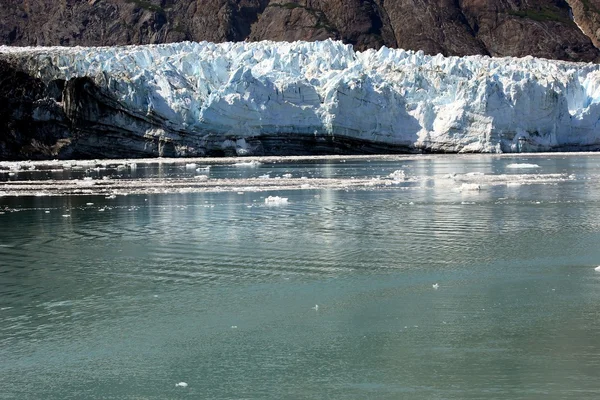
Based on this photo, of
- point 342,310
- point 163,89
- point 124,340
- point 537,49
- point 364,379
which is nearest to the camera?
point 364,379

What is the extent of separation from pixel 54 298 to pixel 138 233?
14.7 feet

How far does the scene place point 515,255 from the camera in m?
10.1

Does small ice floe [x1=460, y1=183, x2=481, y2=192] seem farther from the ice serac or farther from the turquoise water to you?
the ice serac

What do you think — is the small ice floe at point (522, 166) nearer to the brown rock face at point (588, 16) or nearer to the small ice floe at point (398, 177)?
the small ice floe at point (398, 177)

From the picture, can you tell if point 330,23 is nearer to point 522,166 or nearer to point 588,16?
point 588,16

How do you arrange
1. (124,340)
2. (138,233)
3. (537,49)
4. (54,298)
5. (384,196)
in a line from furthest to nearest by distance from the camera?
(537,49)
(384,196)
(138,233)
(54,298)
(124,340)

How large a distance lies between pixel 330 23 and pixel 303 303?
8085 cm

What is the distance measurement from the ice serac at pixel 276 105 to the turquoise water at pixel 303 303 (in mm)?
21924

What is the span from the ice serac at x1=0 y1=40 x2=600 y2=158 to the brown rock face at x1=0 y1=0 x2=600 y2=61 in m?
44.4

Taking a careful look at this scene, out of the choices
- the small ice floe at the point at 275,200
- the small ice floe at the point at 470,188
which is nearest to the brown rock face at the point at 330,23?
the small ice floe at the point at 470,188

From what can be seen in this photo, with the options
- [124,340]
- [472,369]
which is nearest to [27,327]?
[124,340]

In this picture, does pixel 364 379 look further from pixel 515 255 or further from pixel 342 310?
pixel 515 255

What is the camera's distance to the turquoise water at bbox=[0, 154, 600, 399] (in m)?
5.66

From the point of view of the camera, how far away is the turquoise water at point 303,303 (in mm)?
5660
